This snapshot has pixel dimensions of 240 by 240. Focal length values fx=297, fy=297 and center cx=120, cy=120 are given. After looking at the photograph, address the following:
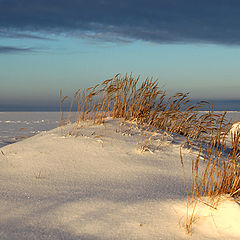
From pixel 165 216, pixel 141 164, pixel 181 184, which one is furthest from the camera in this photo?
pixel 141 164

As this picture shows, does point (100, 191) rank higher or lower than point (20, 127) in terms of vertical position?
higher

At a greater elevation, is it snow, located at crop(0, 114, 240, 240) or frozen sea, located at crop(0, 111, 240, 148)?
snow, located at crop(0, 114, 240, 240)

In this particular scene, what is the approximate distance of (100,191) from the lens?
83.6 inches

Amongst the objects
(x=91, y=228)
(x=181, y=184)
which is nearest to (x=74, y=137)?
(x=181, y=184)

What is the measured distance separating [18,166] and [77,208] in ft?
4.02

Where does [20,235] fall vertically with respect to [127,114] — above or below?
below

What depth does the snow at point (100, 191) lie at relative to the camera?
1.57 meters

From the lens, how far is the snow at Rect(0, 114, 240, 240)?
1570mm

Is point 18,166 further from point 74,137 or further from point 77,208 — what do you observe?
point 77,208

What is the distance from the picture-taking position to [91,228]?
5.18ft

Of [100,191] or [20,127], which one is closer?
[100,191]

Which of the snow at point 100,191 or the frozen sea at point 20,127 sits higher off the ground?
the snow at point 100,191

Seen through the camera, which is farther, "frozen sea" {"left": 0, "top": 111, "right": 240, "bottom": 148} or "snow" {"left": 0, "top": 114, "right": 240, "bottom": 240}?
"frozen sea" {"left": 0, "top": 111, "right": 240, "bottom": 148}

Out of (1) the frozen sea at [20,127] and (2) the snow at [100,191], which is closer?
(2) the snow at [100,191]
